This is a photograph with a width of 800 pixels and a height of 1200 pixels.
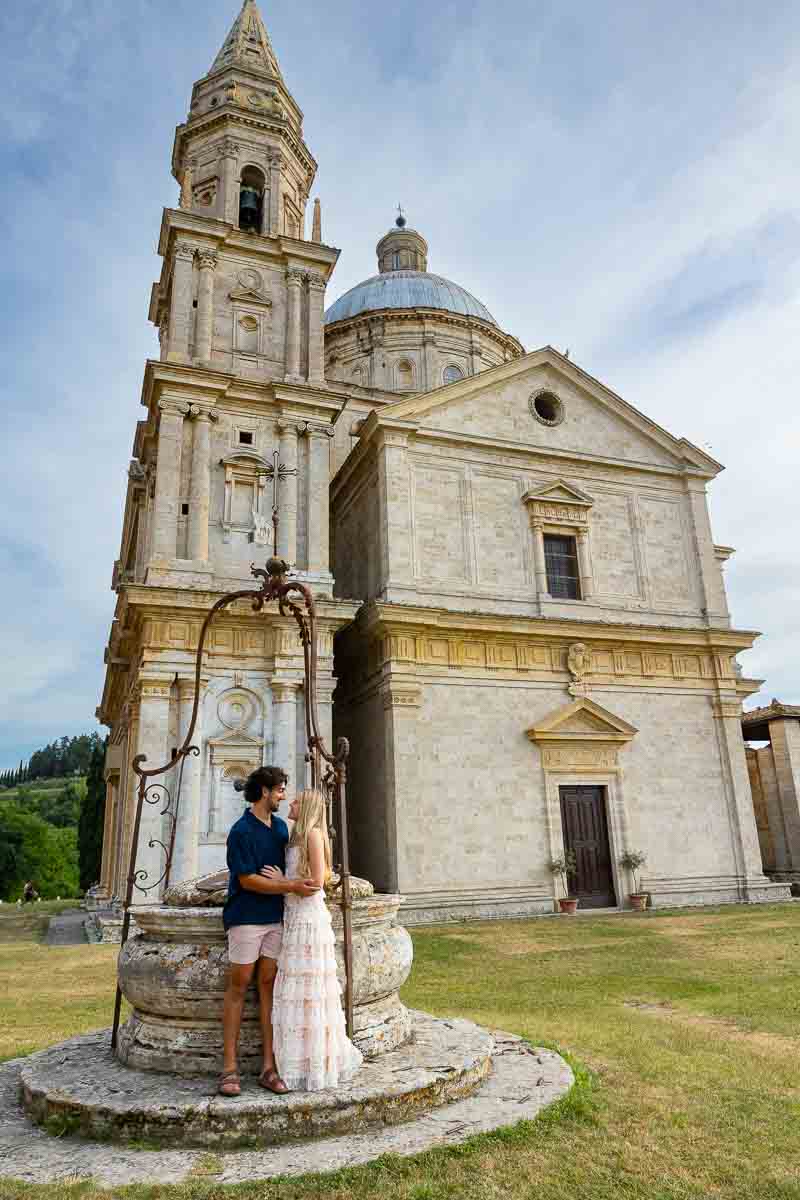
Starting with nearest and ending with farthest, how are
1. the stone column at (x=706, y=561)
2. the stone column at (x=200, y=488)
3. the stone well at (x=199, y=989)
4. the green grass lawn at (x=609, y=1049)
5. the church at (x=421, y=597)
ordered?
the green grass lawn at (x=609, y=1049) < the stone well at (x=199, y=989) < the church at (x=421, y=597) < the stone column at (x=200, y=488) < the stone column at (x=706, y=561)

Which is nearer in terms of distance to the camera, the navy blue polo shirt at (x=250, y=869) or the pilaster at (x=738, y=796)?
the navy blue polo shirt at (x=250, y=869)

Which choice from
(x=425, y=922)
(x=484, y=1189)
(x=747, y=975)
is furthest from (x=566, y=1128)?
(x=425, y=922)

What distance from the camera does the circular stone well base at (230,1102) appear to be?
14.6 feet

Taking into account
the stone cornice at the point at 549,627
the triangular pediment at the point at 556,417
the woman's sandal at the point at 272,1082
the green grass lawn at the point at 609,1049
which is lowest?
the green grass lawn at the point at 609,1049

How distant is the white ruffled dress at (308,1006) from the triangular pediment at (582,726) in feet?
49.2

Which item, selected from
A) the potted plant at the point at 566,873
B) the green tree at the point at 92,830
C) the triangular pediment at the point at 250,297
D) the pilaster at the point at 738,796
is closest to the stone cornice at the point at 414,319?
the triangular pediment at the point at 250,297

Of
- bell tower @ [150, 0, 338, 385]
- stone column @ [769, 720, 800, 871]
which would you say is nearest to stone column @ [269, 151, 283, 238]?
bell tower @ [150, 0, 338, 385]

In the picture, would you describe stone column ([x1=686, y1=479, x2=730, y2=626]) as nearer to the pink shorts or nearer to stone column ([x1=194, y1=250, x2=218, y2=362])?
stone column ([x1=194, y1=250, x2=218, y2=362])

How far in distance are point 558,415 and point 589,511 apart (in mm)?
2961

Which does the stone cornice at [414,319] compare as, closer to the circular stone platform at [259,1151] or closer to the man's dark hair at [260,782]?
the man's dark hair at [260,782]

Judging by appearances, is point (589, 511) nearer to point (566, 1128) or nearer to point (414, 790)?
point (414, 790)

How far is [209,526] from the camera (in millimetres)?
19344

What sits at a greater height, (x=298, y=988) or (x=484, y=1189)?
(x=298, y=988)

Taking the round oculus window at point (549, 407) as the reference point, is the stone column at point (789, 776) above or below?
below
